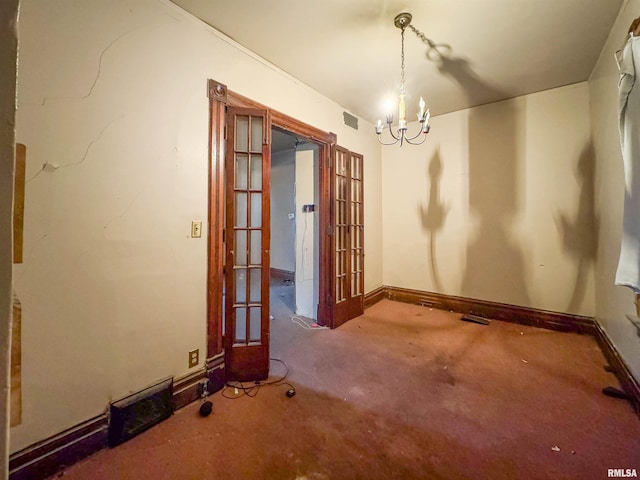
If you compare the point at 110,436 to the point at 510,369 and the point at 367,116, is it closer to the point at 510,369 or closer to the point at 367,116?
the point at 510,369

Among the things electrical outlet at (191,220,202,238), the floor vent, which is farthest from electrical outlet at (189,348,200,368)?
electrical outlet at (191,220,202,238)

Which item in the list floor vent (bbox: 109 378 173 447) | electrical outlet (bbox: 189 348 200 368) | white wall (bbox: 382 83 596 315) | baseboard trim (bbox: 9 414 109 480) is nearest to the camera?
baseboard trim (bbox: 9 414 109 480)

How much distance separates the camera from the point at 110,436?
1.45 metres

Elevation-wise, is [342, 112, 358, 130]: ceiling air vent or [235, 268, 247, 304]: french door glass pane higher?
[342, 112, 358, 130]: ceiling air vent

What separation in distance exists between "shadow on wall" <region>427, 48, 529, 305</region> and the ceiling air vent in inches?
50.9

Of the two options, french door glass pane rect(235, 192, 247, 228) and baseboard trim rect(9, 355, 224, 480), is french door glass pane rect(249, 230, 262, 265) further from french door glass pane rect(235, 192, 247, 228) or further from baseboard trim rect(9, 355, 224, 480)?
baseboard trim rect(9, 355, 224, 480)

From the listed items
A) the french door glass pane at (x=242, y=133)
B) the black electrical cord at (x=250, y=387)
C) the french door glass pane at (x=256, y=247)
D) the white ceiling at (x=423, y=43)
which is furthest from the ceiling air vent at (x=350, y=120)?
the black electrical cord at (x=250, y=387)

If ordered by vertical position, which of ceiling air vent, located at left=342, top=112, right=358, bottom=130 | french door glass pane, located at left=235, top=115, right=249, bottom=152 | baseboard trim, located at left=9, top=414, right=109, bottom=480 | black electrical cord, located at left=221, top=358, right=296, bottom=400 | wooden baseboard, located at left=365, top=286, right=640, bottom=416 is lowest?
black electrical cord, located at left=221, top=358, right=296, bottom=400

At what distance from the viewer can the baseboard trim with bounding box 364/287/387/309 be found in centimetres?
380

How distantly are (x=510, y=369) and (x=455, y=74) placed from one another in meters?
2.78

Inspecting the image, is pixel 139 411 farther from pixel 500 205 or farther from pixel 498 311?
pixel 500 205

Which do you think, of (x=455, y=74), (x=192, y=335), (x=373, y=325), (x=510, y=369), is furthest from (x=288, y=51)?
(x=510, y=369)

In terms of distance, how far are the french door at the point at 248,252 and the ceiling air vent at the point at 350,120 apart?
5.33ft

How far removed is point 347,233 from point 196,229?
189 cm
